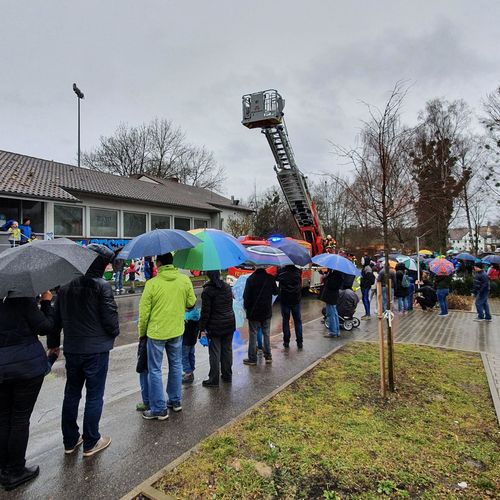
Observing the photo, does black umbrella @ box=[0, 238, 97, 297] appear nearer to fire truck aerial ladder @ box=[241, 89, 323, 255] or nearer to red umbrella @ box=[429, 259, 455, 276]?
red umbrella @ box=[429, 259, 455, 276]

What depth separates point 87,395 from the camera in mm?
3420

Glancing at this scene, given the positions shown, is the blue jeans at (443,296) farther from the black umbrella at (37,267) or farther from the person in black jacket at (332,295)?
the black umbrella at (37,267)

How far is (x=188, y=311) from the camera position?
4.94 metres

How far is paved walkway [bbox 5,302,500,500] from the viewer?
9.93 ft

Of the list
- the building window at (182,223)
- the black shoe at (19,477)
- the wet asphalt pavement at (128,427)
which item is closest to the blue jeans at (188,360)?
the wet asphalt pavement at (128,427)

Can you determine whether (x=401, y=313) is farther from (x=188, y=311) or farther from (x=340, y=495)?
(x=340, y=495)

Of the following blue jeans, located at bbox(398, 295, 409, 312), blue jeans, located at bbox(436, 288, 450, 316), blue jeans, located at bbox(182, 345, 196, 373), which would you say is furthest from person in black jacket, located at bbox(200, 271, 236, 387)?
blue jeans, located at bbox(398, 295, 409, 312)

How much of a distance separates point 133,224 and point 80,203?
4.44m

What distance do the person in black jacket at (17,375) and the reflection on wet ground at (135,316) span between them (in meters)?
4.76

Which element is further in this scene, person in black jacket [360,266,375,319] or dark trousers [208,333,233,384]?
person in black jacket [360,266,375,319]

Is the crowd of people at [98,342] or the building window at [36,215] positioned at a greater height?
the building window at [36,215]

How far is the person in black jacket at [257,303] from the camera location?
19.9ft

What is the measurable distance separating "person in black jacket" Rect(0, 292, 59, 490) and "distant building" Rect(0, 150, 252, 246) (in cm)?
1439

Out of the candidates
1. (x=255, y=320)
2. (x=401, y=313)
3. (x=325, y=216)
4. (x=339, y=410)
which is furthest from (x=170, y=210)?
(x=325, y=216)
